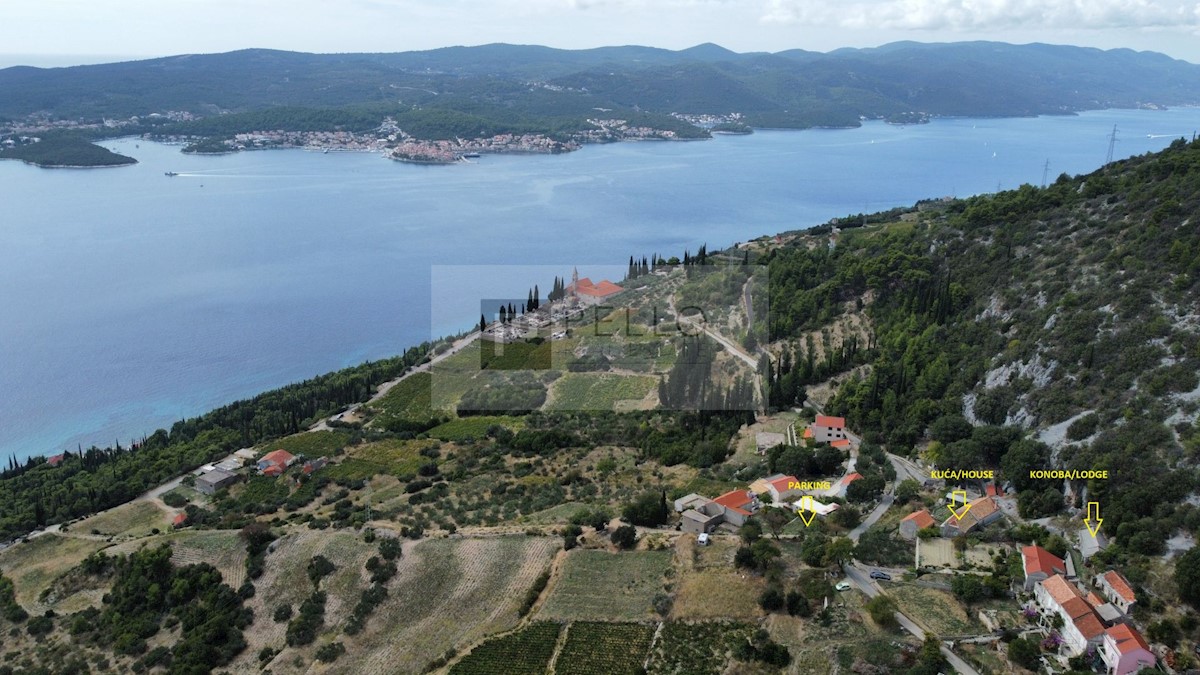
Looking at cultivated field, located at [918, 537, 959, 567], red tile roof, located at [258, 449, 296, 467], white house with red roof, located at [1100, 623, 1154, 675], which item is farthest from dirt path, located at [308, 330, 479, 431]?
white house with red roof, located at [1100, 623, 1154, 675]

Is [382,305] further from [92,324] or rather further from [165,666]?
[165,666]

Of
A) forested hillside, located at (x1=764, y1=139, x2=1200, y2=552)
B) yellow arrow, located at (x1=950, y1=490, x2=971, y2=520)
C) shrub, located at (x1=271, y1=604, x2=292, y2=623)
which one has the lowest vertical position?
shrub, located at (x1=271, y1=604, x2=292, y2=623)

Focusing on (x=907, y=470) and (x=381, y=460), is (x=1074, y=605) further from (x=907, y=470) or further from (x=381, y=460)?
Answer: (x=381, y=460)

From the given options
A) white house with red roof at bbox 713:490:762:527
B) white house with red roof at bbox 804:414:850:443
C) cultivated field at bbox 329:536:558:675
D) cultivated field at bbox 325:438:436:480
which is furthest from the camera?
cultivated field at bbox 325:438:436:480

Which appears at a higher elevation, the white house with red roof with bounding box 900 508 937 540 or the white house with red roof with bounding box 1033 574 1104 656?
the white house with red roof with bounding box 1033 574 1104 656

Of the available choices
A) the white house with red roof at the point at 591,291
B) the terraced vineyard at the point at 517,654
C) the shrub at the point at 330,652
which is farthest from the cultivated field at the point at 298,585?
the white house with red roof at the point at 591,291

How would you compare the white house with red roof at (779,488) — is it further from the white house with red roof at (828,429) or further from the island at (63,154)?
the island at (63,154)

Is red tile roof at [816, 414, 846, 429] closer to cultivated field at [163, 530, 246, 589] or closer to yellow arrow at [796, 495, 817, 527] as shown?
yellow arrow at [796, 495, 817, 527]
